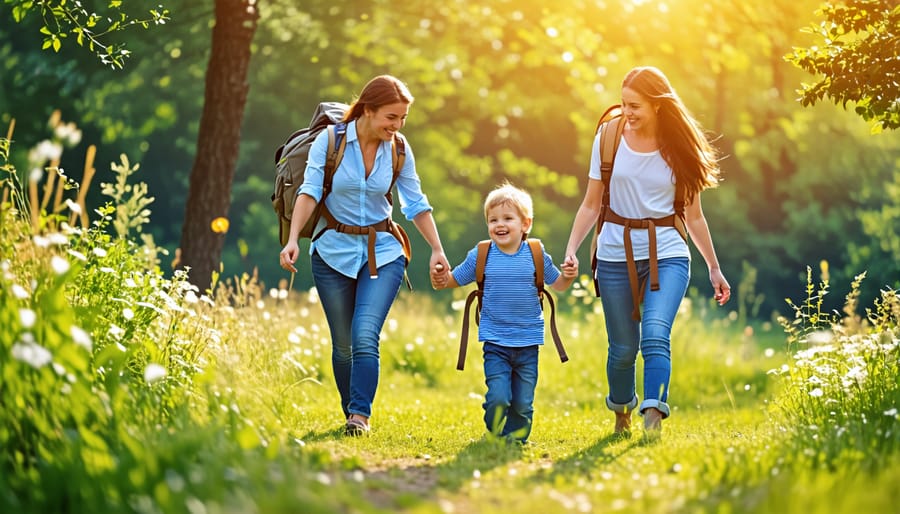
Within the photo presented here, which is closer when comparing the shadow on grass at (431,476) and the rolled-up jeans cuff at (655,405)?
the shadow on grass at (431,476)

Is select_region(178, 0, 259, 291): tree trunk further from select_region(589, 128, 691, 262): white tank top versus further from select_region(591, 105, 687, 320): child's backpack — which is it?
select_region(589, 128, 691, 262): white tank top

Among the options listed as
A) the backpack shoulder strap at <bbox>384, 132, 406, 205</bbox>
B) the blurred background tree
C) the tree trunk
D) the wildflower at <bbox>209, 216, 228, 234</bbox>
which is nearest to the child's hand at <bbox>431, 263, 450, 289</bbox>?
the backpack shoulder strap at <bbox>384, 132, 406, 205</bbox>

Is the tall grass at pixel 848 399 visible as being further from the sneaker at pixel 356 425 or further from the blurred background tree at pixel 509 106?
the blurred background tree at pixel 509 106

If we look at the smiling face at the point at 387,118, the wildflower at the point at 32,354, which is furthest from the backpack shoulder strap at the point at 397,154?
the wildflower at the point at 32,354

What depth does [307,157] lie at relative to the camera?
6.48 m

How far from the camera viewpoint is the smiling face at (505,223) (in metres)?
6.05

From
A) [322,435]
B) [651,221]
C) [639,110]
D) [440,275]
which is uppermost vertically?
[639,110]

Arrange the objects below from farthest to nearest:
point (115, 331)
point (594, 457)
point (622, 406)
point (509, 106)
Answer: point (509, 106), point (622, 406), point (594, 457), point (115, 331)

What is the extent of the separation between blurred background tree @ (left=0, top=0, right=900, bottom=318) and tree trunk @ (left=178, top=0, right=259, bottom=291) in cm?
24

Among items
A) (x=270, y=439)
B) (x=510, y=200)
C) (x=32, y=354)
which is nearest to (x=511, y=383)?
(x=510, y=200)

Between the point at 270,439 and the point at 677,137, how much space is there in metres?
2.88

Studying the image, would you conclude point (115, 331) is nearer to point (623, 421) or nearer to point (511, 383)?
point (511, 383)

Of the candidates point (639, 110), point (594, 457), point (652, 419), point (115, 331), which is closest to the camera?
point (115, 331)

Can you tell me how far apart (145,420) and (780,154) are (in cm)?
2431
